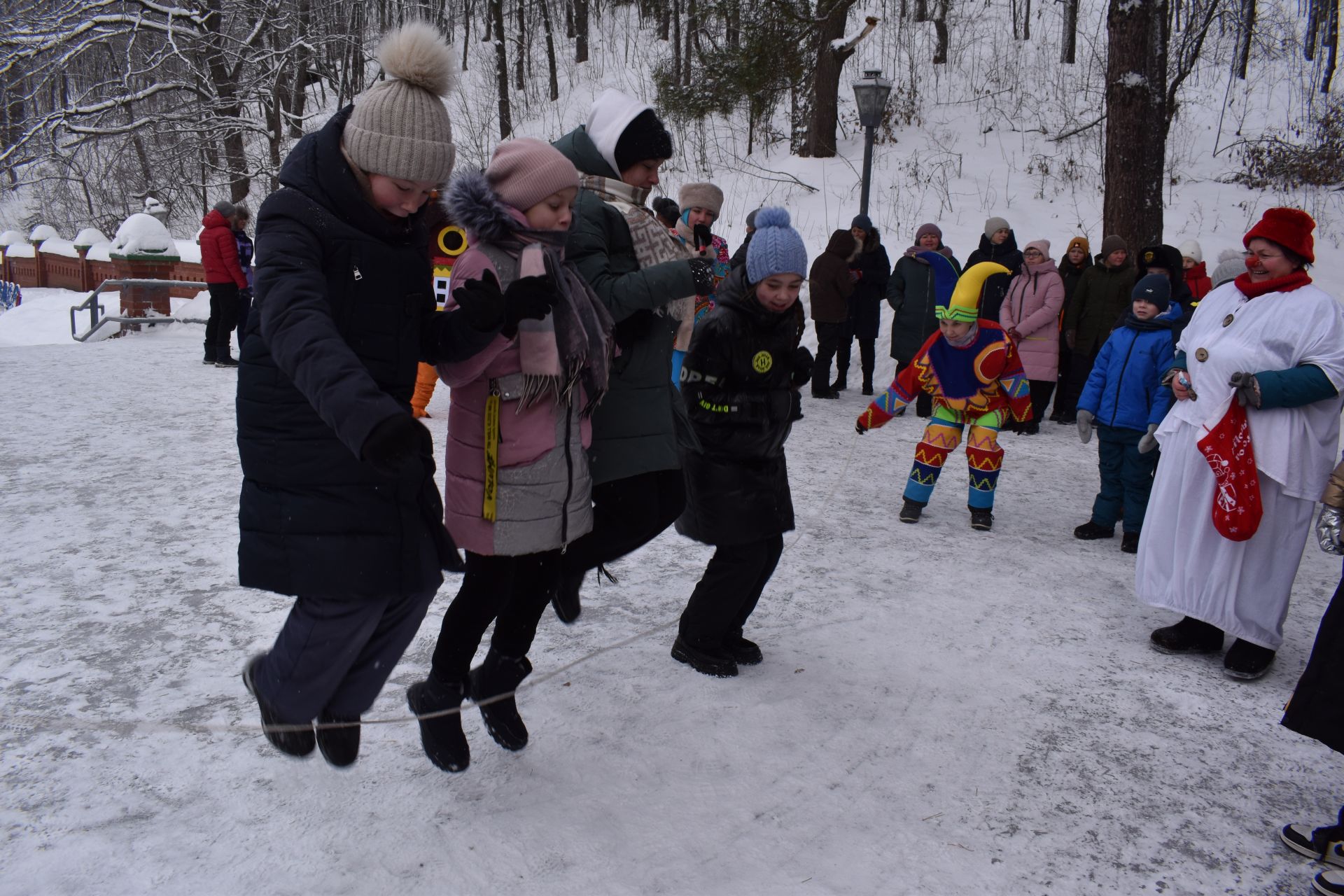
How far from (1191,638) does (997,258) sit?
673 centimetres

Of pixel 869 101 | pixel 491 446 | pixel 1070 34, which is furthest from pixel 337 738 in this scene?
pixel 1070 34

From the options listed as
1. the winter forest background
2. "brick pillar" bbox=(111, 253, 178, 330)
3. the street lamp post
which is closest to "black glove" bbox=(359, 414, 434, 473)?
the street lamp post

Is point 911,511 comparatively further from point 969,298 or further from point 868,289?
point 868,289

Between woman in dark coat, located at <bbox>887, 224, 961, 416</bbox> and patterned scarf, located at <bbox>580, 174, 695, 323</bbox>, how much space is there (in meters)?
7.45

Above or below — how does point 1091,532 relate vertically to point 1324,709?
below

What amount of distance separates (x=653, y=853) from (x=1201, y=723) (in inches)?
77.8

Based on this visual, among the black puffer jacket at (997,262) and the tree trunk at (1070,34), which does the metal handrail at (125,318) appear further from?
the tree trunk at (1070,34)

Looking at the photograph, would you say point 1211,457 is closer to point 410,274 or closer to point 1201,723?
point 1201,723

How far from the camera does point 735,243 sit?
16578 mm

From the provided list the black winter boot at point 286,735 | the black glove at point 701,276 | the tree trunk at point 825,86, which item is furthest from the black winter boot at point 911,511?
the tree trunk at point 825,86

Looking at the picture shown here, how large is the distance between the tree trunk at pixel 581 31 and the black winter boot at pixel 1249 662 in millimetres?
28969

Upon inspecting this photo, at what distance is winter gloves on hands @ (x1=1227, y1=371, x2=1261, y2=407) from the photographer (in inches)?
139

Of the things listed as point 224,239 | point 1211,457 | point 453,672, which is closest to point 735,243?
point 224,239

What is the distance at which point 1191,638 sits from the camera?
3.81 metres
